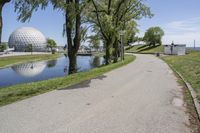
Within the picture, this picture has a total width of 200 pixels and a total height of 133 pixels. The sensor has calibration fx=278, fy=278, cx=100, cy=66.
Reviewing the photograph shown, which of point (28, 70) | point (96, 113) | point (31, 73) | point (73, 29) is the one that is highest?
point (73, 29)

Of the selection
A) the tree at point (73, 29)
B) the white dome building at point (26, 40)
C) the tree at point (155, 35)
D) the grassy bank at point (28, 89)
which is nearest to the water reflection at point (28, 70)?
the tree at point (73, 29)

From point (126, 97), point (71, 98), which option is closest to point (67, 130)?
point (71, 98)

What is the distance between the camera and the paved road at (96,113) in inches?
247

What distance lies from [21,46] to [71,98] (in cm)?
13428

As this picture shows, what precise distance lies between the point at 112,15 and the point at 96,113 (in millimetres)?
24835

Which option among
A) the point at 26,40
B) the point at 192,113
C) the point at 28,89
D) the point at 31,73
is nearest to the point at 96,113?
the point at 192,113

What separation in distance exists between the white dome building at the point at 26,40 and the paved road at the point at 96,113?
129 metres

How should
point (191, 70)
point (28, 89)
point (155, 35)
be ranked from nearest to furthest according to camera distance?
point (28, 89) < point (191, 70) < point (155, 35)

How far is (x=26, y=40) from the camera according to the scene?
138750 mm

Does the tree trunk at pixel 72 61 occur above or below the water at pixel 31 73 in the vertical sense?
above

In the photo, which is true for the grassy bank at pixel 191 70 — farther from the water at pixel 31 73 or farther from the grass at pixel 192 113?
the water at pixel 31 73

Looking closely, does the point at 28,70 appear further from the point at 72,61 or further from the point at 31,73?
the point at 72,61

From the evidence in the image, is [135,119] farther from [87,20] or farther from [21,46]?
[21,46]

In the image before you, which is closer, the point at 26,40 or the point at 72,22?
the point at 72,22
